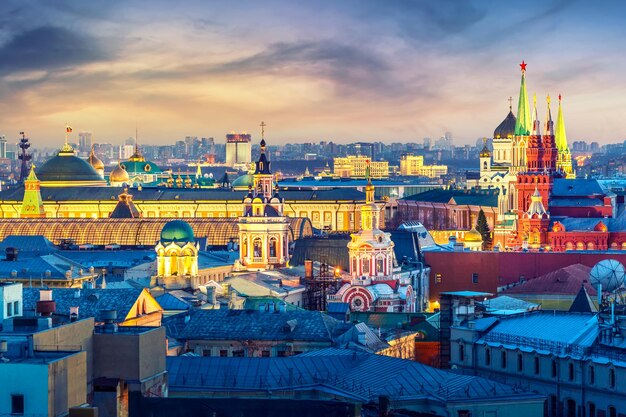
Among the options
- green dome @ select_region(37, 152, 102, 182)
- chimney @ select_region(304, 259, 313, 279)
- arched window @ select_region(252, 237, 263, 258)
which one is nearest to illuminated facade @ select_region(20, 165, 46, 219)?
green dome @ select_region(37, 152, 102, 182)

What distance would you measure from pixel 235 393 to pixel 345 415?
30.9 feet

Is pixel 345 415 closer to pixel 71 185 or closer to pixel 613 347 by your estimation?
pixel 613 347

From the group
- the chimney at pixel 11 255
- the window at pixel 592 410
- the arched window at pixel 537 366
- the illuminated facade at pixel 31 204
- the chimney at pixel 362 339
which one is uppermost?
the illuminated facade at pixel 31 204

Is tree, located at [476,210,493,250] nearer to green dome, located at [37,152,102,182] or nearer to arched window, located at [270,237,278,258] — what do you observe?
arched window, located at [270,237,278,258]

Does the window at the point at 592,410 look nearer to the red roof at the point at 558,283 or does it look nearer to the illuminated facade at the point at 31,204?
the red roof at the point at 558,283

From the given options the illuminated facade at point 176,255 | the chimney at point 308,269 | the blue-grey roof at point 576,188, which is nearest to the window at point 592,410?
the illuminated facade at point 176,255

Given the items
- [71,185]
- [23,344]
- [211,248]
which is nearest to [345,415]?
[23,344]

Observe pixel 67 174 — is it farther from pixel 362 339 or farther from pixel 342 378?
pixel 342 378

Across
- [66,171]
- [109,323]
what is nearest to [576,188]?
[66,171]

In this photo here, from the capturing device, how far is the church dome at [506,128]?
19388cm

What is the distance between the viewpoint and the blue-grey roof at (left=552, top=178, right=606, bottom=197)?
434 feet

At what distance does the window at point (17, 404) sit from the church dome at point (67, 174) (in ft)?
442

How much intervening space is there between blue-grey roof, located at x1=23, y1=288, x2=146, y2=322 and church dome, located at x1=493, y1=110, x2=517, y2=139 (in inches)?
5136

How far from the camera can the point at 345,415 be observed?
1545 inches
